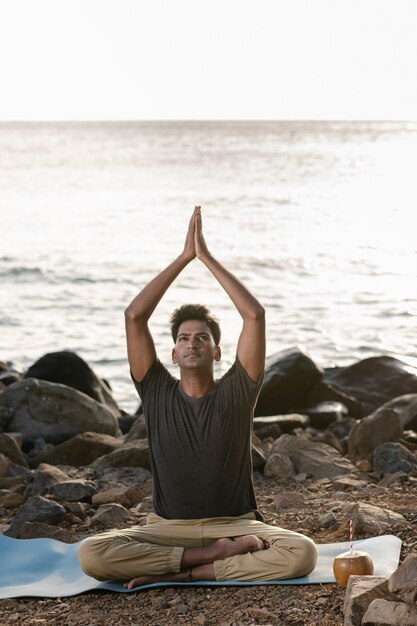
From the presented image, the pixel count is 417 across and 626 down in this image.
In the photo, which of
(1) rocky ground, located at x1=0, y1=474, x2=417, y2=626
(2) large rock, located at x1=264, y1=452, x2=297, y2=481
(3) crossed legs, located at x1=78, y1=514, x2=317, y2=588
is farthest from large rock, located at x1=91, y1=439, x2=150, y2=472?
(3) crossed legs, located at x1=78, y1=514, x2=317, y2=588

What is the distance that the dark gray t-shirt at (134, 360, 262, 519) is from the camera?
5730mm

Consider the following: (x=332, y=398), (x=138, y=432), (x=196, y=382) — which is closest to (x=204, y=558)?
(x=196, y=382)

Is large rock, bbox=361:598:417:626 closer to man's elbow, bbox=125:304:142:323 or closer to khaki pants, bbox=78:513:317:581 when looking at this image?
khaki pants, bbox=78:513:317:581

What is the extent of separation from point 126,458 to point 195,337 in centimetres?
304

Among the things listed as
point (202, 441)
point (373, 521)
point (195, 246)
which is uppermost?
point (195, 246)

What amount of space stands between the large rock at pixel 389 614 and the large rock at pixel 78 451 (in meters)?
4.91

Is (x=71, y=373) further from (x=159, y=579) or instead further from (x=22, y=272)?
(x=22, y=272)

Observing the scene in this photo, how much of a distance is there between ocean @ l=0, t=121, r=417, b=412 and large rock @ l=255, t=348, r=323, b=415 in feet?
8.93

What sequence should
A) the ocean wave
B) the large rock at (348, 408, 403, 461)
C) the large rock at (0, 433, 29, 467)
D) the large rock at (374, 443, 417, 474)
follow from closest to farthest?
the large rock at (374, 443, 417, 474), the large rock at (348, 408, 403, 461), the large rock at (0, 433, 29, 467), the ocean wave

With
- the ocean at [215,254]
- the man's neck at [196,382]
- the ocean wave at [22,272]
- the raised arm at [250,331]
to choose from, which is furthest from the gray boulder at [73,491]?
the ocean wave at [22,272]

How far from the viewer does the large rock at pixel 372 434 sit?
29.2ft

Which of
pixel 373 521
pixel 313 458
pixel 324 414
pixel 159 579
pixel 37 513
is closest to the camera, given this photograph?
pixel 159 579

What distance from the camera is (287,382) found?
11883mm

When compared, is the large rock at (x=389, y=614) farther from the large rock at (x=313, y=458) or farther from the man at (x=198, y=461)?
the large rock at (x=313, y=458)
